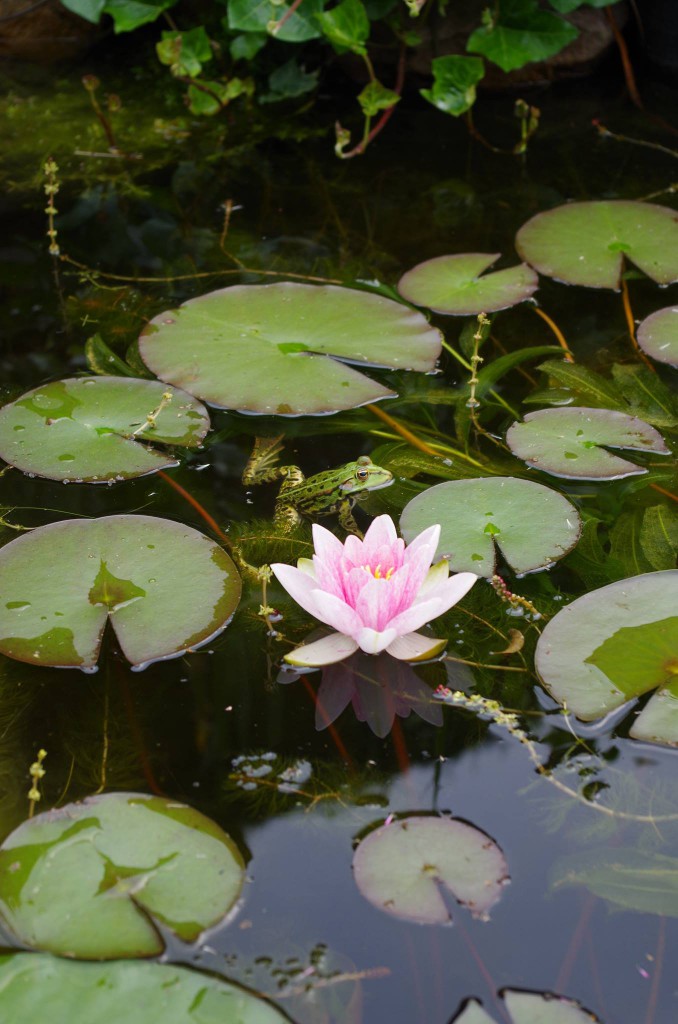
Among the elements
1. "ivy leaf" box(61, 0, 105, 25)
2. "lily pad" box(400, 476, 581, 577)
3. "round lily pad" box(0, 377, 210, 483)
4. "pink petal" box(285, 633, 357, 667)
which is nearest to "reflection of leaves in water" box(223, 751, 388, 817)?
"pink petal" box(285, 633, 357, 667)

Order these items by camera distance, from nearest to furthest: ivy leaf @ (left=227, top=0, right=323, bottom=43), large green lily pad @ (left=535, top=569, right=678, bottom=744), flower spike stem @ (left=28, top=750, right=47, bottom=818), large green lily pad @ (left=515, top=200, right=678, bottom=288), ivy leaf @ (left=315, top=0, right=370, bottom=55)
Result: flower spike stem @ (left=28, top=750, right=47, bottom=818)
large green lily pad @ (left=535, top=569, right=678, bottom=744)
large green lily pad @ (left=515, top=200, right=678, bottom=288)
ivy leaf @ (left=315, top=0, right=370, bottom=55)
ivy leaf @ (left=227, top=0, right=323, bottom=43)

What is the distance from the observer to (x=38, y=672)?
1.91m

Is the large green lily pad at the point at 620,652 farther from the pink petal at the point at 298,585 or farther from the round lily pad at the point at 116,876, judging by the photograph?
the round lily pad at the point at 116,876

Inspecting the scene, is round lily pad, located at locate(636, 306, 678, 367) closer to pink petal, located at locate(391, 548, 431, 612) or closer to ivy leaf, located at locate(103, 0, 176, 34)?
pink petal, located at locate(391, 548, 431, 612)

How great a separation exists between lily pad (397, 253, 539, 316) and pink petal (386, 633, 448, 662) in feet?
4.38

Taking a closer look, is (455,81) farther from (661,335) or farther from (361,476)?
(361,476)

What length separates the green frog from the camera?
2.28 m

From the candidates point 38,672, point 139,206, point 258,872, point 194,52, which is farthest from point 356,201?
point 258,872

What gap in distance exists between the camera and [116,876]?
4.95 feet

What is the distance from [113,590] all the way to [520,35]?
3.25 m

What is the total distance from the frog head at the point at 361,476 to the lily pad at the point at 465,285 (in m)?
0.83

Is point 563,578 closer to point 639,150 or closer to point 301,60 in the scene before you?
point 639,150

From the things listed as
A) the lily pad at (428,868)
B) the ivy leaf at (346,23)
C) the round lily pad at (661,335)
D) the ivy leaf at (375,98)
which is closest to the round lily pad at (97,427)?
the lily pad at (428,868)

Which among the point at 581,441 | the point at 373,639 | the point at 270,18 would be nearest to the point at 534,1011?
the point at 373,639
